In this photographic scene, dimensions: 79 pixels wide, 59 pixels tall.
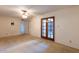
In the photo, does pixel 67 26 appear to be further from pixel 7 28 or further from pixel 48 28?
pixel 7 28

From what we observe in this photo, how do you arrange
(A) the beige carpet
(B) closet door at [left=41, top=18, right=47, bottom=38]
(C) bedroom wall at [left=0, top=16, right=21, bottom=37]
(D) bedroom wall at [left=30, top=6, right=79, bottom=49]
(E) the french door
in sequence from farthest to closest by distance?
1. (C) bedroom wall at [left=0, top=16, right=21, bottom=37]
2. (B) closet door at [left=41, top=18, right=47, bottom=38]
3. (E) the french door
4. (D) bedroom wall at [left=30, top=6, right=79, bottom=49]
5. (A) the beige carpet

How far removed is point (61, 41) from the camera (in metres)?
Answer: 4.48

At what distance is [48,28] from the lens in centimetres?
545

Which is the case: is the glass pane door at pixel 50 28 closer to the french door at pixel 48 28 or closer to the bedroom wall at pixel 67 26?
the french door at pixel 48 28

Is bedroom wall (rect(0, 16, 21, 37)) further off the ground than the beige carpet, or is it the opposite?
bedroom wall (rect(0, 16, 21, 37))

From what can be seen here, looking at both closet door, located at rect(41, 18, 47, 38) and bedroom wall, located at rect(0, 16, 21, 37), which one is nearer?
closet door, located at rect(41, 18, 47, 38)

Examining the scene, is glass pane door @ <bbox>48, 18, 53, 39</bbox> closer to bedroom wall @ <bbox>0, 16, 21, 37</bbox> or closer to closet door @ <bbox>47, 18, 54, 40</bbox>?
closet door @ <bbox>47, 18, 54, 40</bbox>

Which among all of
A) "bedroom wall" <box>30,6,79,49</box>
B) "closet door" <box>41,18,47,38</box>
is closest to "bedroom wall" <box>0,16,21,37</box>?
"closet door" <box>41,18,47,38</box>

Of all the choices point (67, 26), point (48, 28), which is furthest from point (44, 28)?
point (67, 26)

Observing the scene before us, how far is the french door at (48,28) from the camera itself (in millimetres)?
5113

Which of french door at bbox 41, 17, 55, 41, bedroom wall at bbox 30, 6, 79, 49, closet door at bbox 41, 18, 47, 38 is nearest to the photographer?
bedroom wall at bbox 30, 6, 79, 49

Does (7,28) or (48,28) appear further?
(7,28)

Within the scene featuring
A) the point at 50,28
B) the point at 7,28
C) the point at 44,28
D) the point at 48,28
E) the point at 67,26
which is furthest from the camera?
the point at 7,28

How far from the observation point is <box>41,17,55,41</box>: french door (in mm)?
5113
